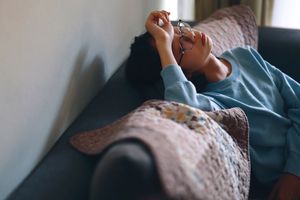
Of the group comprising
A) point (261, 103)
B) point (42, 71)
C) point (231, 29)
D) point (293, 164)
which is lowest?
point (293, 164)

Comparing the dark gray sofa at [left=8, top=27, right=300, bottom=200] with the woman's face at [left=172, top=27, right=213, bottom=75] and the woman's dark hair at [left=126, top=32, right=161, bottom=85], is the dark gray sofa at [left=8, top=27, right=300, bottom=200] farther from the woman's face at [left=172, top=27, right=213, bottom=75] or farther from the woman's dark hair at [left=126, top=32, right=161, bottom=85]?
the woman's face at [left=172, top=27, right=213, bottom=75]

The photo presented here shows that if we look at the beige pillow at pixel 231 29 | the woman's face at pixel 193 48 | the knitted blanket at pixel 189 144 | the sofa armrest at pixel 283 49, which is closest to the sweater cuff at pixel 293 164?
the knitted blanket at pixel 189 144

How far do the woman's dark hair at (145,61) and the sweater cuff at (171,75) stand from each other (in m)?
0.17

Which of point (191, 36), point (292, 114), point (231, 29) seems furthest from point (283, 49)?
point (191, 36)

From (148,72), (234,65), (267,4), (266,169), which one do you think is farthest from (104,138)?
(267,4)

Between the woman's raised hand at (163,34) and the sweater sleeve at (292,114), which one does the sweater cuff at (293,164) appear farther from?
the woman's raised hand at (163,34)

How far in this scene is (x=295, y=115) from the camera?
Answer: 150cm

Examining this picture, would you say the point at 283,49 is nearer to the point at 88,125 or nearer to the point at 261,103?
the point at 261,103

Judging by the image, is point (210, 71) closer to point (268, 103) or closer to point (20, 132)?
point (268, 103)

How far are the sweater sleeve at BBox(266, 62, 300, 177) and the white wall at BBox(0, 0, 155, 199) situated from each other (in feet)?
2.09

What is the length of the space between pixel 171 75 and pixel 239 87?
1.01ft

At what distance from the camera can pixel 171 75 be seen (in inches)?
51.7

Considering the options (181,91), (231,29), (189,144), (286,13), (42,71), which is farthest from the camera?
(286,13)

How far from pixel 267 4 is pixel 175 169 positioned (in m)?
1.72
